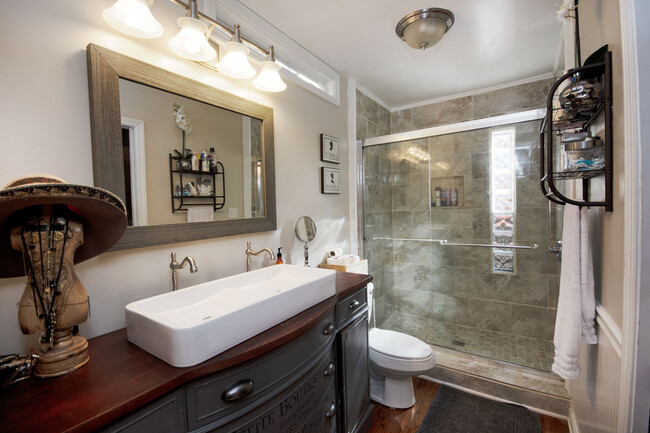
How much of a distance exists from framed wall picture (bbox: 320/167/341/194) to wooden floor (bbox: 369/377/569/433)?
1569mm

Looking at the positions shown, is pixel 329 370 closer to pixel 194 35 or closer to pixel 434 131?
pixel 194 35

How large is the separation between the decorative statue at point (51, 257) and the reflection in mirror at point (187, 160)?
1.23 ft

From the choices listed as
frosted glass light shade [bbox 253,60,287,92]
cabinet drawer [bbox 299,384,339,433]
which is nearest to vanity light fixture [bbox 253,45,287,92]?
frosted glass light shade [bbox 253,60,287,92]

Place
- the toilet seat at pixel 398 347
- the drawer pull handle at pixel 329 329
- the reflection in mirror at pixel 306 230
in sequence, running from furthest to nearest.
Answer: the reflection in mirror at pixel 306 230 < the toilet seat at pixel 398 347 < the drawer pull handle at pixel 329 329

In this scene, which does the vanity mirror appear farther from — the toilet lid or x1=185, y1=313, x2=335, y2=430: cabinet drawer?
the toilet lid

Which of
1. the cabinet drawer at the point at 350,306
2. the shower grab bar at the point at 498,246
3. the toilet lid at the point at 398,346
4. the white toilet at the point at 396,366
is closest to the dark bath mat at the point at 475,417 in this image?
the white toilet at the point at 396,366

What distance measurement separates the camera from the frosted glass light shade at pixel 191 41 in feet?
3.91

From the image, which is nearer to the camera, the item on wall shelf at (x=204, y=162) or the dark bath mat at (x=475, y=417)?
the item on wall shelf at (x=204, y=162)

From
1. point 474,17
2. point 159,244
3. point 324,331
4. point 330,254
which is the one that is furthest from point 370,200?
point 159,244

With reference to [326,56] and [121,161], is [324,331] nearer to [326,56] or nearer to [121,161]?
[121,161]

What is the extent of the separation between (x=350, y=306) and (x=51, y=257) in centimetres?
121

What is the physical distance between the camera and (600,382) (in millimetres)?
1151

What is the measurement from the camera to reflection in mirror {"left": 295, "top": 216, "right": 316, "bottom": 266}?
2000mm

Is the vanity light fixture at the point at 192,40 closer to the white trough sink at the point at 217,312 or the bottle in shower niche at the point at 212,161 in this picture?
the bottle in shower niche at the point at 212,161
